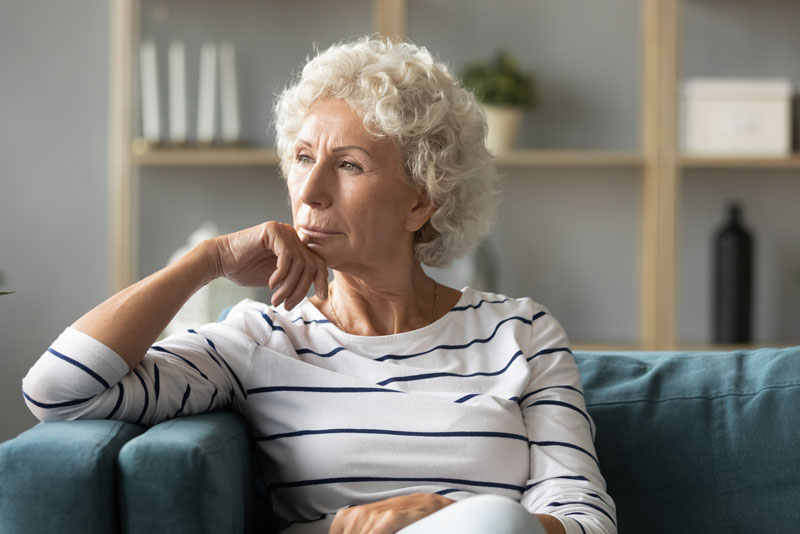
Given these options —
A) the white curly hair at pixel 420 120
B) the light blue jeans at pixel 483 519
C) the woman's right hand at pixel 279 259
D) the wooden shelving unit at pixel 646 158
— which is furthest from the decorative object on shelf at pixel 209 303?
the light blue jeans at pixel 483 519

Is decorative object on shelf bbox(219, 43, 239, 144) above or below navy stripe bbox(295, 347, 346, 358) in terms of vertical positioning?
above

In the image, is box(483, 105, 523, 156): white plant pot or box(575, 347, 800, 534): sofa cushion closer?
box(575, 347, 800, 534): sofa cushion

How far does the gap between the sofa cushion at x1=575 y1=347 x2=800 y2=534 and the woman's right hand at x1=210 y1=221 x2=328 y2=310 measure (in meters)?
0.60

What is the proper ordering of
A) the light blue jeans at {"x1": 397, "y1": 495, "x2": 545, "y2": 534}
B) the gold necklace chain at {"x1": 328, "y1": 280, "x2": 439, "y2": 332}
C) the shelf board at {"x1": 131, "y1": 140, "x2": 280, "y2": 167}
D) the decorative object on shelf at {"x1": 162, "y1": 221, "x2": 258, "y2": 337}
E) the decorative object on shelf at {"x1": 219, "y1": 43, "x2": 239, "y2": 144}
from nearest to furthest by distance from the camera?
the light blue jeans at {"x1": 397, "y1": 495, "x2": 545, "y2": 534}
the gold necklace chain at {"x1": 328, "y1": 280, "x2": 439, "y2": 332}
the decorative object on shelf at {"x1": 162, "y1": 221, "x2": 258, "y2": 337}
the shelf board at {"x1": 131, "y1": 140, "x2": 280, "y2": 167}
the decorative object on shelf at {"x1": 219, "y1": 43, "x2": 239, "y2": 144}

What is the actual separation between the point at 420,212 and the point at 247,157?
1749mm

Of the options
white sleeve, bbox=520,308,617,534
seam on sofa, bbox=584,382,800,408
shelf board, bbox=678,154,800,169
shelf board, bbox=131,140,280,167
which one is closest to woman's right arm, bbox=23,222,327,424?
white sleeve, bbox=520,308,617,534

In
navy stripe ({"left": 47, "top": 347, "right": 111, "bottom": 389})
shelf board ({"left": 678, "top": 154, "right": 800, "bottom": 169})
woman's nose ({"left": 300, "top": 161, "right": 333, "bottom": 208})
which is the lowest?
navy stripe ({"left": 47, "top": 347, "right": 111, "bottom": 389})

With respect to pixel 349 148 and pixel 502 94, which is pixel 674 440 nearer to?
pixel 349 148

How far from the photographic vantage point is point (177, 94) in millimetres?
3314

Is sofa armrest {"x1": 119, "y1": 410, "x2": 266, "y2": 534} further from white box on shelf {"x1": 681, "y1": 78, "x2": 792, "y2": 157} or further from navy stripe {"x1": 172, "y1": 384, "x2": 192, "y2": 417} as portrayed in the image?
white box on shelf {"x1": 681, "y1": 78, "x2": 792, "y2": 157}

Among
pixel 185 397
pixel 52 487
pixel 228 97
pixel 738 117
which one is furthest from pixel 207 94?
pixel 52 487

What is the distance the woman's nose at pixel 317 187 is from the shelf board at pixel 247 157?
1.76 m

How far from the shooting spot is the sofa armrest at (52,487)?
113 cm

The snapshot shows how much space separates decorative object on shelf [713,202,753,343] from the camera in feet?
10.9
